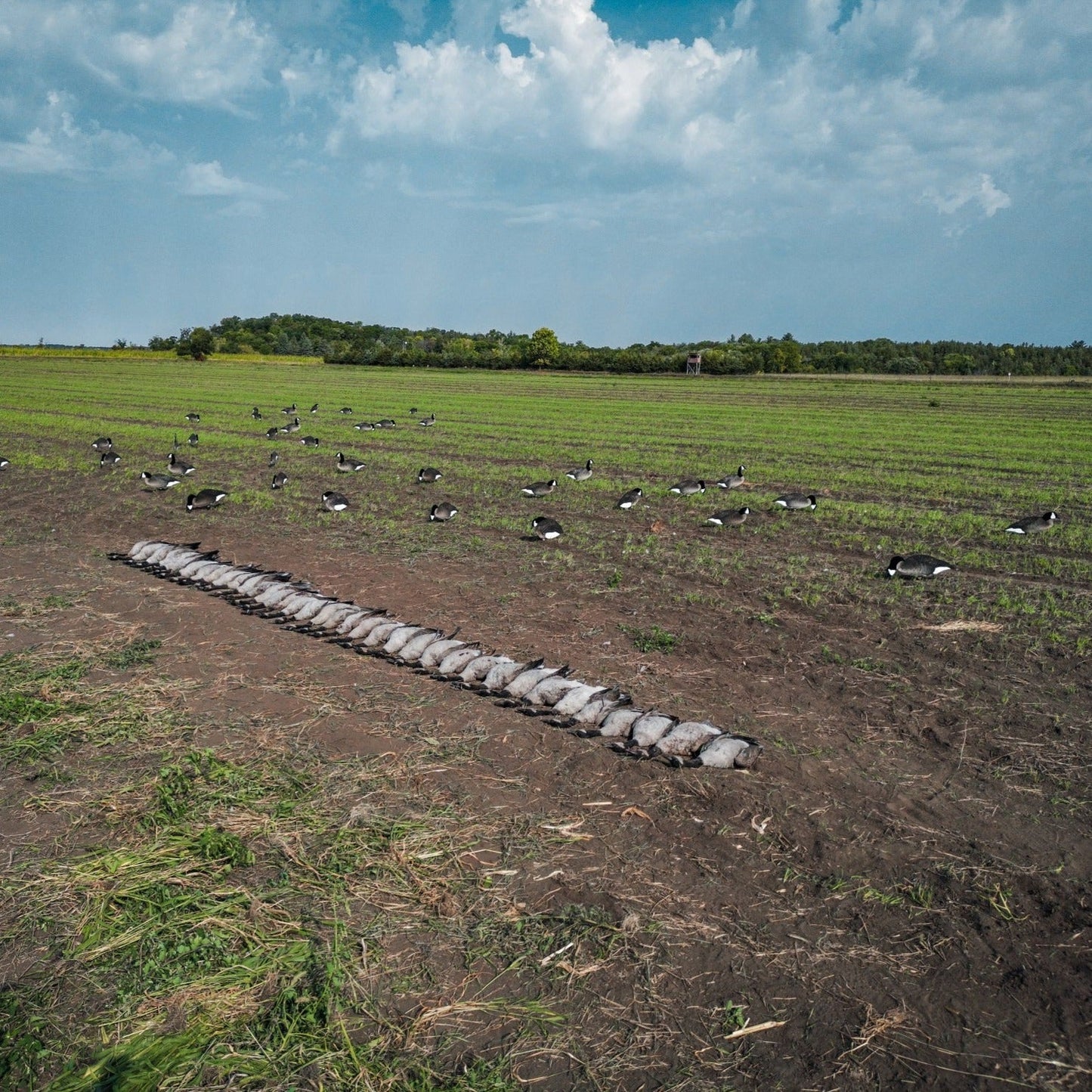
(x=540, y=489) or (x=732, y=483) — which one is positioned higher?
(x=732, y=483)

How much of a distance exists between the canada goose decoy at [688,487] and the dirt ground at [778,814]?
8.53m

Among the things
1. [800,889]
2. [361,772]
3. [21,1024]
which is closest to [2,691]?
[361,772]

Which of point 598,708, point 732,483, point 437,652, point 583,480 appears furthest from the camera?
point 583,480

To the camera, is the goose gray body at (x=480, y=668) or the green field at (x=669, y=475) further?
the green field at (x=669, y=475)

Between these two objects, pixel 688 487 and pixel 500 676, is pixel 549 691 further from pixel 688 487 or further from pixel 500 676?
pixel 688 487

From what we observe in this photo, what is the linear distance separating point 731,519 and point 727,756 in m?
10.0

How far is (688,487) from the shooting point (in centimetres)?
1944

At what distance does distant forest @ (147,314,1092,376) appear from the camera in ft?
311

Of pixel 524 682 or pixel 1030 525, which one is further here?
pixel 1030 525

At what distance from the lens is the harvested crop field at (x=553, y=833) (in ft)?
13.0

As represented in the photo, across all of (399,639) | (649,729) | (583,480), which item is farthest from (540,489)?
(649,729)

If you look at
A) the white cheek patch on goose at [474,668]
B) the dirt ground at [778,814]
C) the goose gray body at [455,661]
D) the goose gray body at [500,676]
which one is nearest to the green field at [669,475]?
the dirt ground at [778,814]

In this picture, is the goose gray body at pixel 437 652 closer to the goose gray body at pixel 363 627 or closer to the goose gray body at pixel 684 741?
the goose gray body at pixel 363 627

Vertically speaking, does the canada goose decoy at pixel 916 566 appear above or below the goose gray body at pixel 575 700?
above
